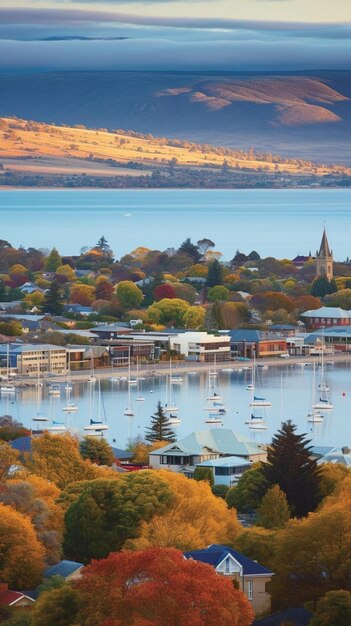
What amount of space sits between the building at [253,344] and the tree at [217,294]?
7.40m

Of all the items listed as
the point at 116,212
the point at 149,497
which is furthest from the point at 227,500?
the point at 116,212

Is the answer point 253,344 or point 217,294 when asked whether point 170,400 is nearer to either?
point 253,344

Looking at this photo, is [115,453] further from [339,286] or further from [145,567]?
[339,286]

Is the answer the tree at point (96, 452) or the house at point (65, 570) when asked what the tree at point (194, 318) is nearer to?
the tree at point (96, 452)

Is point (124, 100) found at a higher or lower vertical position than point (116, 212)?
higher

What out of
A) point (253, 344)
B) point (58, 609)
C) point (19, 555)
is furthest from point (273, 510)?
point (253, 344)

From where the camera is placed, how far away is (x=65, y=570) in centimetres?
1320

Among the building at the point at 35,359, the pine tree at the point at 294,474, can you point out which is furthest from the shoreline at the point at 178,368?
the pine tree at the point at 294,474

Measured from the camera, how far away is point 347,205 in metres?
172

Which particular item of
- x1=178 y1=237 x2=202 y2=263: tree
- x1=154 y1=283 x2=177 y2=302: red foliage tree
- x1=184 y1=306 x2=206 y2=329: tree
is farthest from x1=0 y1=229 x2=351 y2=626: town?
x1=178 y1=237 x2=202 y2=263: tree

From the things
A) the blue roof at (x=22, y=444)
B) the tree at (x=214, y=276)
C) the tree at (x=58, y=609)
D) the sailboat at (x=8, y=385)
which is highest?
the tree at (x=214, y=276)

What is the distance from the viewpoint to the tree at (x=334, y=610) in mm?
11836

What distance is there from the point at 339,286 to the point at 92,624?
42707 mm

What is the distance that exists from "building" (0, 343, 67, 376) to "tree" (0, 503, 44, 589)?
2167cm
